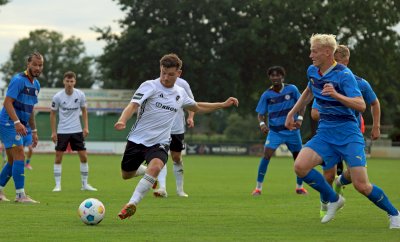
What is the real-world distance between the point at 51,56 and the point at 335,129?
115721 millimetres

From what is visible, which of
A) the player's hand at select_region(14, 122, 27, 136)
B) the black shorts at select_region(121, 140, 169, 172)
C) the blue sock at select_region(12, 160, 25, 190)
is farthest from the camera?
the blue sock at select_region(12, 160, 25, 190)

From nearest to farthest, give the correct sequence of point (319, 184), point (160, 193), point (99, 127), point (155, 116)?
point (319, 184)
point (155, 116)
point (160, 193)
point (99, 127)

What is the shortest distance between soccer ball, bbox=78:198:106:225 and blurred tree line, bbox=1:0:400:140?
45131 millimetres

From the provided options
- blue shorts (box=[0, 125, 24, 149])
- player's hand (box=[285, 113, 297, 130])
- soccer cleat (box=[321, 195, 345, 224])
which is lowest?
soccer cleat (box=[321, 195, 345, 224])

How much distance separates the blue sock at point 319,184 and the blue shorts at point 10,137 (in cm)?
489

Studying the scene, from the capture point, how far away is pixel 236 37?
56375 mm

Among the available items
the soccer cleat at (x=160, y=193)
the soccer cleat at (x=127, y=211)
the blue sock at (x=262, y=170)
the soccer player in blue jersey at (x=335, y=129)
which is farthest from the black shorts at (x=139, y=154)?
the blue sock at (x=262, y=170)

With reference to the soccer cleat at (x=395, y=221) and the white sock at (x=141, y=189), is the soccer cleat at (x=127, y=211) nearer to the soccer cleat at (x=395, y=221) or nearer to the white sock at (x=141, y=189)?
the white sock at (x=141, y=189)

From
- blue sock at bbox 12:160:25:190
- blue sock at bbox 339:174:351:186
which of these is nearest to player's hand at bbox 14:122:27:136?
blue sock at bbox 12:160:25:190

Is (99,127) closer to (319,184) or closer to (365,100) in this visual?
(365,100)

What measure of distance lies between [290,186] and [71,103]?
5456 millimetres

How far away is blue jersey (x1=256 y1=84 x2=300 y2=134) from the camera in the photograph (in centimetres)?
1617

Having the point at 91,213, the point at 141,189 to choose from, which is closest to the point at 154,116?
the point at 141,189

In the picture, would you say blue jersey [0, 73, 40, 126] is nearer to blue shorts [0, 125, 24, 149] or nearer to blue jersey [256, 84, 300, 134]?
blue shorts [0, 125, 24, 149]
